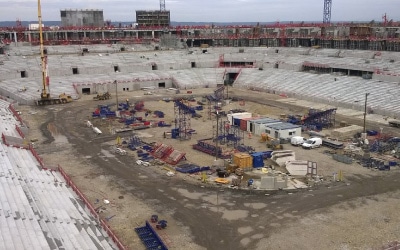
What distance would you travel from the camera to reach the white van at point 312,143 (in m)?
38.2

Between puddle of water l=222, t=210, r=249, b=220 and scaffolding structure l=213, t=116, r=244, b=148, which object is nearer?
puddle of water l=222, t=210, r=249, b=220

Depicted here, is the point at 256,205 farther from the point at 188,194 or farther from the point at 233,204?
the point at 188,194

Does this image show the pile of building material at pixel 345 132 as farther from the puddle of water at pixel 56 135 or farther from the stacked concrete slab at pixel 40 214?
the puddle of water at pixel 56 135

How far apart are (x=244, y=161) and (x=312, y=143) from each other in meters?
9.20

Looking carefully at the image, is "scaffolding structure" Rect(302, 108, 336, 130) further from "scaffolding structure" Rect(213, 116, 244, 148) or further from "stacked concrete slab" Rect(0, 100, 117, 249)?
"stacked concrete slab" Rect(0, 100, 117, 249)

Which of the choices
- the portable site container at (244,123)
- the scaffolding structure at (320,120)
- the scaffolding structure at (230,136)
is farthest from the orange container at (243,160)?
the scaffolding structure at (320,120)

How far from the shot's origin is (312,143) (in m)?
38.4

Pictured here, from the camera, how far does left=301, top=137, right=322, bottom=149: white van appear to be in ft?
125

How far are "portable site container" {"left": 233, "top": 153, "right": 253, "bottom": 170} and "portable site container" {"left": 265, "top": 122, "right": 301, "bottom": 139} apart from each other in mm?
8554

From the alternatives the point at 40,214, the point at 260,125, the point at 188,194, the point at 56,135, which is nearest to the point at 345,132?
the point at 260,125

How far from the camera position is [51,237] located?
1842cm

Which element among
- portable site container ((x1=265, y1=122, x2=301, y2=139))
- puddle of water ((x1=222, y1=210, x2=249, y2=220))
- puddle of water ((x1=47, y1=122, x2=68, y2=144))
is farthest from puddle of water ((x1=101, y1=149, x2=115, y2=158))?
portable site container ((x1=265, y1=122, x2=301, y2=139))

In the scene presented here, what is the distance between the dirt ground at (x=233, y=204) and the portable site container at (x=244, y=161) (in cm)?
247

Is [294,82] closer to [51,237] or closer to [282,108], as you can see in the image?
[282,108]
